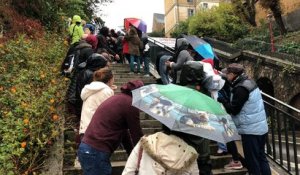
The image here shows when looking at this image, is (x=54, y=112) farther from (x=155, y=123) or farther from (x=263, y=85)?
(x=263, y=85)

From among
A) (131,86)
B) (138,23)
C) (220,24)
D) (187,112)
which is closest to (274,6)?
(220,24)

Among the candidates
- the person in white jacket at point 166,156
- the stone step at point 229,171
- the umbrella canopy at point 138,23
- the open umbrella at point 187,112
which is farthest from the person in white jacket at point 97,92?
the umbrella canopy at point 138,23

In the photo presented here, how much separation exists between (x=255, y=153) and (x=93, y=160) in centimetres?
248

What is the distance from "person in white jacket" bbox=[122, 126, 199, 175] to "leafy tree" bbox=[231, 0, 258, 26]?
25727 millimetres

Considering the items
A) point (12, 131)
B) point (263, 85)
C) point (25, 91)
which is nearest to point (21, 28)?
point (25, 91)

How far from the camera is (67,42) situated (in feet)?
39.4

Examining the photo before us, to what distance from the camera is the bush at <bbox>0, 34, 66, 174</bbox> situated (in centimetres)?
474

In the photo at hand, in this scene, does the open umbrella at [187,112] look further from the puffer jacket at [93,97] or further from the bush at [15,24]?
the bush at [15,24]

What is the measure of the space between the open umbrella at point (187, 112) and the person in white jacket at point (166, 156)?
136mm

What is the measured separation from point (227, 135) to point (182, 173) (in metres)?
0.47

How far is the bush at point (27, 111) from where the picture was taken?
4.74 metres

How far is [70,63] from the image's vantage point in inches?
299

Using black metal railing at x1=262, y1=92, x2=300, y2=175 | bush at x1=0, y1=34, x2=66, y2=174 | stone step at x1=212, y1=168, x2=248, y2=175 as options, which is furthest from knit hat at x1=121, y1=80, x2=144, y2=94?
black metal railing at x1=262, y1=92, x2=300, y2=175

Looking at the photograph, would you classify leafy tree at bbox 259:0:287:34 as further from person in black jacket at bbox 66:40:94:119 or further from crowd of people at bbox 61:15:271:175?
person in black jacket at bbox 66:40:94:119
